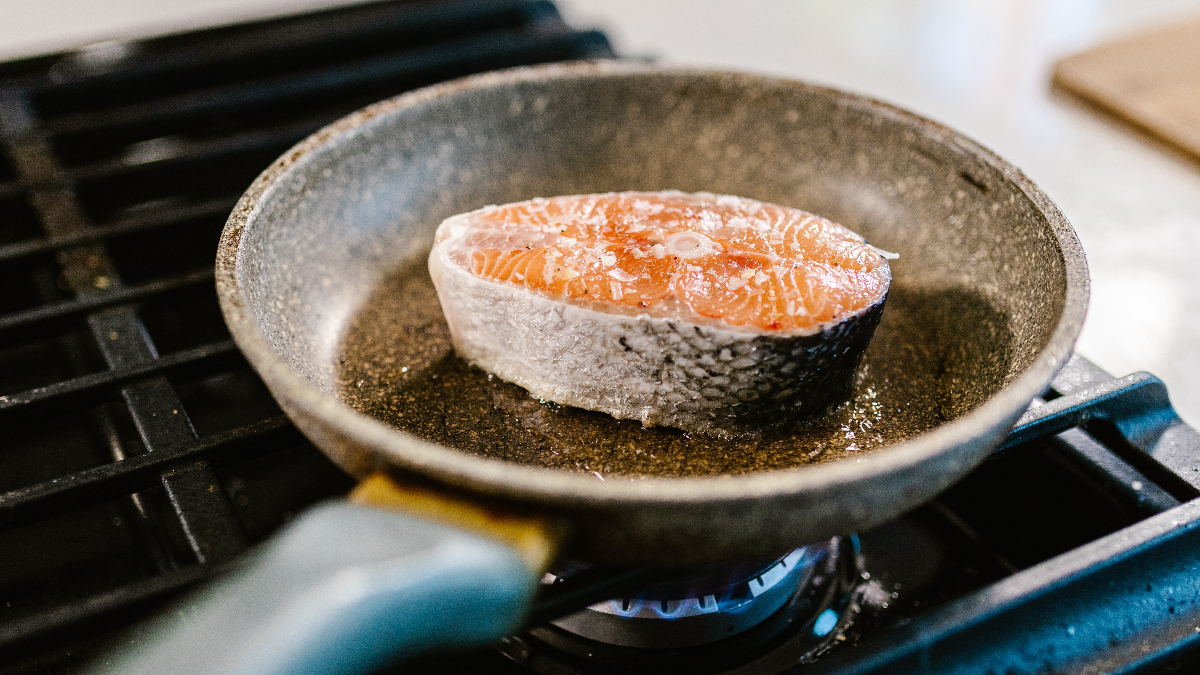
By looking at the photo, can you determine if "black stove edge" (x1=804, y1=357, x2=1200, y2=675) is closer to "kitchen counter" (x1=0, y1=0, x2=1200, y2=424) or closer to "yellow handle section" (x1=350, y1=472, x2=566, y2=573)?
"yellow handle section" (x1=350, y1=472, x2=566, y2=573)

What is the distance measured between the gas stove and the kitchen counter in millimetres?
327

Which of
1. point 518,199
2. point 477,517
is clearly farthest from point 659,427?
point 518,199

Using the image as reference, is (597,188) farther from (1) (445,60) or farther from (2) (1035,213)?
(2) (1035,213)

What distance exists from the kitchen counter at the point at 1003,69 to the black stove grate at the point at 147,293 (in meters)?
0.25

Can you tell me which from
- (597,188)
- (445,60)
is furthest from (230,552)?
(445,60)

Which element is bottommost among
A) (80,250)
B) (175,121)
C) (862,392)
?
(862,392)

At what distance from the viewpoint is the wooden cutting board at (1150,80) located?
174cm

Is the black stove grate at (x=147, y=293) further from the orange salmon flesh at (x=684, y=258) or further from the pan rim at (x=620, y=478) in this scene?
the orange salmon flesh at (x=684, y=258)

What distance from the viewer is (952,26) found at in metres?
2.36

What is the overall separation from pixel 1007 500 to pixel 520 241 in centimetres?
73

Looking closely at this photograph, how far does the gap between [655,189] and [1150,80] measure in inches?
51.6

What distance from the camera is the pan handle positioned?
57 centimetres

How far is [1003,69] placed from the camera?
210 cm

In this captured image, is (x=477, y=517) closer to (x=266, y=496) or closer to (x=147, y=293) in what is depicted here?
(x=266, y=496)
